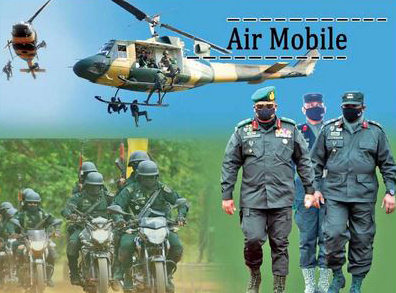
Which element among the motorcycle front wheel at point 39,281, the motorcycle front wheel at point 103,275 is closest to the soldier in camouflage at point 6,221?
the motorcycle front wheel at point 39,281

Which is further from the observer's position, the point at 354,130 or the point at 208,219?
the point at 208,219

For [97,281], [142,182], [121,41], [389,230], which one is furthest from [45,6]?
[389,230]

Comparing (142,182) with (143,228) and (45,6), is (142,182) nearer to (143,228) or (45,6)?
(143,228)

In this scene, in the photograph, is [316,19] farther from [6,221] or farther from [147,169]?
[6,221]

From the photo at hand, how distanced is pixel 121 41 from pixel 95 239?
192 centimetres

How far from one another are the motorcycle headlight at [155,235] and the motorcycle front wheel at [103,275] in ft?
1.80

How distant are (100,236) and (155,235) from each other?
60cm

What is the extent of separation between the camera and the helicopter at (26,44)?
10.8 metres

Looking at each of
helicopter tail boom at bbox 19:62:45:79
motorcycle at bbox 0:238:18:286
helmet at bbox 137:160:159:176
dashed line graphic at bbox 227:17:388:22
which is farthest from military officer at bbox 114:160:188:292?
dashed line graphic at bbox 227:17:388:22

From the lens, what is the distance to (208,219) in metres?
10.8

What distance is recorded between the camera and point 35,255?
1106 centimetres

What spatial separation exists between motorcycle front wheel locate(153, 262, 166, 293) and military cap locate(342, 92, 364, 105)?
7.68ft

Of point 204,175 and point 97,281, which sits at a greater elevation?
point 204,175

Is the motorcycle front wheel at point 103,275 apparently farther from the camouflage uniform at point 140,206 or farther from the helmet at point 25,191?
the helmet at point 25,191
